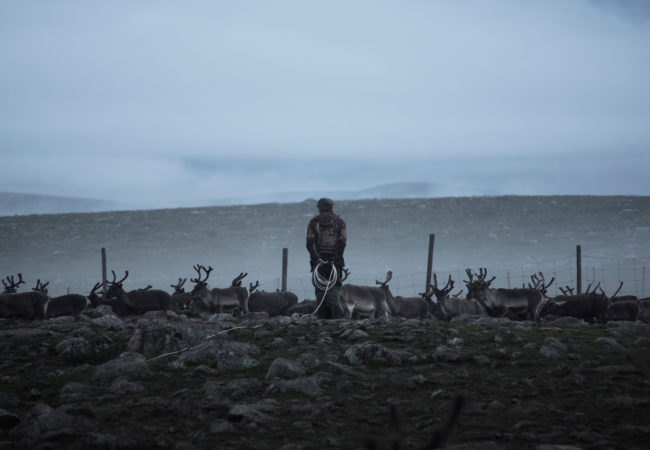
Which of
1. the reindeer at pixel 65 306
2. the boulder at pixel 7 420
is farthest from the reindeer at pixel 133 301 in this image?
the boulder at pixel 7 420

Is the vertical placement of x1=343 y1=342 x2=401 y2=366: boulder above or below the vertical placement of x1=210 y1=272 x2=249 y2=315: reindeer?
above

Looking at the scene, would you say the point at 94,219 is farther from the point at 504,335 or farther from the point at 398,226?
the point at 504,335

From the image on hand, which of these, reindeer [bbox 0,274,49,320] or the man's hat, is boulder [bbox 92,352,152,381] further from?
reindeer [bbox 0,274,49,320]

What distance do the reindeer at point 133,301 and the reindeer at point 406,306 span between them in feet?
20.3

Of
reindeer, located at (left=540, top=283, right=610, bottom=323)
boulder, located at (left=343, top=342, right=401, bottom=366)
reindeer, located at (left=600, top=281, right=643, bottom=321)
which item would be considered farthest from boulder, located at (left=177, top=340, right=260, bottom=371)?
reindeer, located at (left=600, top=281, right=643, bottom=321)

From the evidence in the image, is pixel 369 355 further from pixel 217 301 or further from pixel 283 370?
pixel 217 301

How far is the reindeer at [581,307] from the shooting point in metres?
15.4

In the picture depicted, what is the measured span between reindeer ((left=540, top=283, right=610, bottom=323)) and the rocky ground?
6163 mm

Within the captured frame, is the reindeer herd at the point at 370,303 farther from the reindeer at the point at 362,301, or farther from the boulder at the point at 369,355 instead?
the boulder at the point at 369,355

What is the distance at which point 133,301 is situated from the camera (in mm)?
17672

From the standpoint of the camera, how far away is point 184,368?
7.52 m

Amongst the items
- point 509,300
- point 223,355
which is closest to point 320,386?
point 223,355

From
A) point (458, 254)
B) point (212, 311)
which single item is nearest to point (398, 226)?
point (458, 254)

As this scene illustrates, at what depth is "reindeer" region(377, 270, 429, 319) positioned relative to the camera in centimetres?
1698
